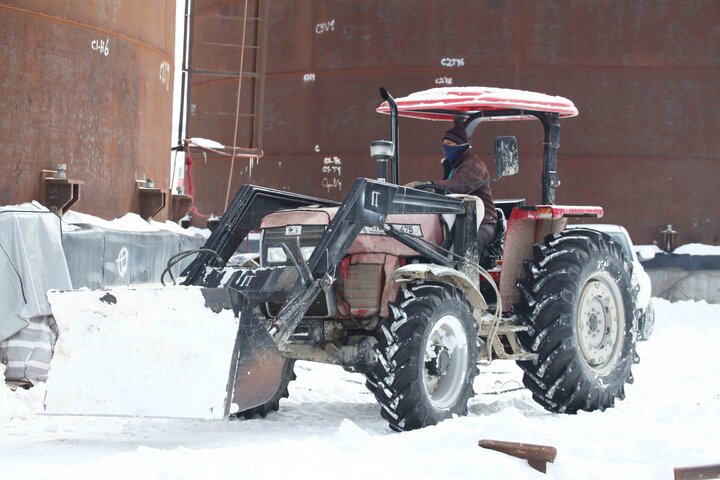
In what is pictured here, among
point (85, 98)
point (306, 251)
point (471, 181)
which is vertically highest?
point (85, 98)

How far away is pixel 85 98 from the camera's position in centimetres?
997

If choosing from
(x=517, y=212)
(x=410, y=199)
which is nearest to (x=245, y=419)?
(x=410, y=199)

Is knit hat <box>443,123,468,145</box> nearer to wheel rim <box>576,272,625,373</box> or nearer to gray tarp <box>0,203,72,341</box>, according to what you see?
wheel rim <box>576,272,625,373</box>

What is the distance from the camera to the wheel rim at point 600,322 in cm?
800

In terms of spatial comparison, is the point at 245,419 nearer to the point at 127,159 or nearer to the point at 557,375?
the point at 557,375

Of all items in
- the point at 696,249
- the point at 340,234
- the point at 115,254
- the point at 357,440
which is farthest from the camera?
the point at 696,249

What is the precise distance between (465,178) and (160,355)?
111 inches

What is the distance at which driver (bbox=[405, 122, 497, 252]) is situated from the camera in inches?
307

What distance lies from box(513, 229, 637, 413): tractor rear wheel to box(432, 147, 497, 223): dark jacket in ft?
1.53

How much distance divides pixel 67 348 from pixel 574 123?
10348 mm

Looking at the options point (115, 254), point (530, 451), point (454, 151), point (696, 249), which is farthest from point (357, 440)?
point (696, 249)

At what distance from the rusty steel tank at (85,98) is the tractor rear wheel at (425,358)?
4.27 m

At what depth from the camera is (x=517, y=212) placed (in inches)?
311

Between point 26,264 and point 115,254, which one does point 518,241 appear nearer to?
point 26,264
